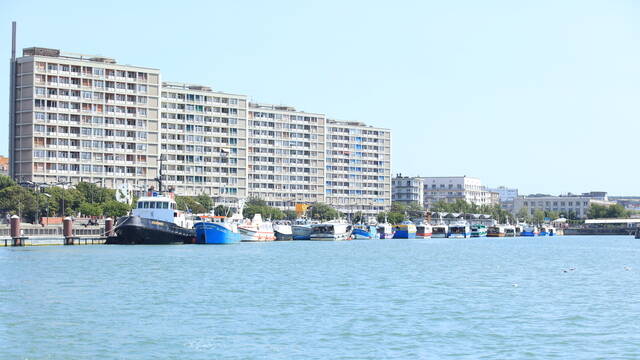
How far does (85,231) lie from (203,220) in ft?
57.6

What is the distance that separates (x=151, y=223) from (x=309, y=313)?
72.6 metres

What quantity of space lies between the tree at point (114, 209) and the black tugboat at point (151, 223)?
37.2 metres

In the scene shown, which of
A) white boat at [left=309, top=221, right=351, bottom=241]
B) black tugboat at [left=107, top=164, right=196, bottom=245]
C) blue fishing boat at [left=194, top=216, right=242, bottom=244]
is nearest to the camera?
black tugboat at [left=107, top=164, right=196, bottom=245]

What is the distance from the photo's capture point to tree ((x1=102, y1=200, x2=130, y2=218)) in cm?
15688

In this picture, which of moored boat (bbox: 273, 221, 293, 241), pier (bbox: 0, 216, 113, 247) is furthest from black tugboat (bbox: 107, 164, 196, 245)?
moored boat (bbox: 273, 221, 293, 241)

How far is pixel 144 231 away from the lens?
11469 cm

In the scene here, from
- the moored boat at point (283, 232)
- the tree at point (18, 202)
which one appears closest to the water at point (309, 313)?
the tree at point (18, 202)

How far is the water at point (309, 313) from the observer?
35.2 meters

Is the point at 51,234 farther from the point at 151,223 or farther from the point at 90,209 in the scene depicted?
the point at 90,209

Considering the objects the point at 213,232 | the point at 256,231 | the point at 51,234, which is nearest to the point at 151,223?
the point at 213,232

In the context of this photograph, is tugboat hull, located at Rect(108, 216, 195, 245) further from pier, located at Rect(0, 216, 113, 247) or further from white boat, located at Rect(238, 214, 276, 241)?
white boat, located at Rect(238, 214, 276, 241)

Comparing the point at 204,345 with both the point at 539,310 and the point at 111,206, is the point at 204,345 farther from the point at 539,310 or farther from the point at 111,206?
the point at 111,206

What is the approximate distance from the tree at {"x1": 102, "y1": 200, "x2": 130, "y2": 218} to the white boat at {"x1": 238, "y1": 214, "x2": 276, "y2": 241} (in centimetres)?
2092

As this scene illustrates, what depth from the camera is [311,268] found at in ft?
260
